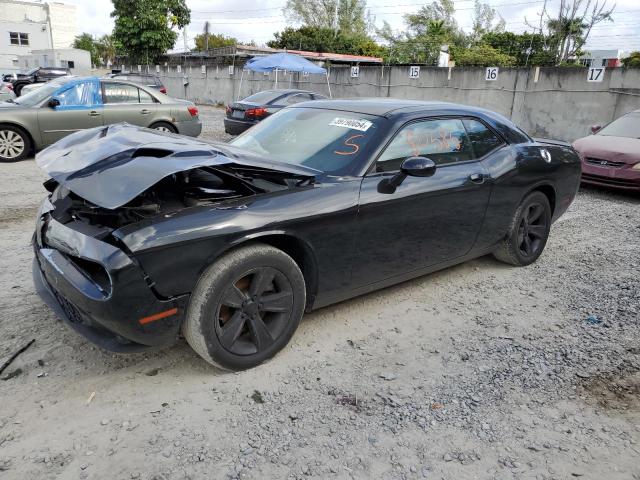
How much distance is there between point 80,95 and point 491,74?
12.2 meters

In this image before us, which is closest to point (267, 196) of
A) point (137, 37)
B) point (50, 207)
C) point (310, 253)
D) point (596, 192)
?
point (310, 253)

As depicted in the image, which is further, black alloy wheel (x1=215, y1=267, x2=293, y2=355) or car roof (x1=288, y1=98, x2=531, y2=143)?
car roof (x1=288, y1=98, x2=531, y2=143)

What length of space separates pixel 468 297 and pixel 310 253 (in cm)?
174

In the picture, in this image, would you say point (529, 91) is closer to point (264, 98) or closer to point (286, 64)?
point (264, 98)

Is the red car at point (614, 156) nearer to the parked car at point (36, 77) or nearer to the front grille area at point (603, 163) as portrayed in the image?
the front grille area at point (603, 163)

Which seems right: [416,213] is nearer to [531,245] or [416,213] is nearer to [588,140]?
[531,245]

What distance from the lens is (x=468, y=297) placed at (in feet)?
13.8

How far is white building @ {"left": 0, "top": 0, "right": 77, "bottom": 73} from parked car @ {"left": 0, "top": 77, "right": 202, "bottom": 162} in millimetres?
49236

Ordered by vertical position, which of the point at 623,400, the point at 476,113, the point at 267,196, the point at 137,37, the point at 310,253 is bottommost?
the point at 623,400

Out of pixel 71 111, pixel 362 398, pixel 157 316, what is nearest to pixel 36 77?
pixel 71 111

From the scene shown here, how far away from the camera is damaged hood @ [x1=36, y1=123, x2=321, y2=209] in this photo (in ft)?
8.43

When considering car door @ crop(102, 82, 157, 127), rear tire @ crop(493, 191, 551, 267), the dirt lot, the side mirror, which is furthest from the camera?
car door @ crop(102, 82, 157, 127)

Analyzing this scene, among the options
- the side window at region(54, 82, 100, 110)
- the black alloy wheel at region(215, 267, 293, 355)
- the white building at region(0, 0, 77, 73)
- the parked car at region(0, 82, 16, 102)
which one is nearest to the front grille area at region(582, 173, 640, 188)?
the black alloy wheel at region(215, 267, 293, 355)

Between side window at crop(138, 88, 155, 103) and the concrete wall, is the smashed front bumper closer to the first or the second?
side window at crop(138, 88, 155, 103)
